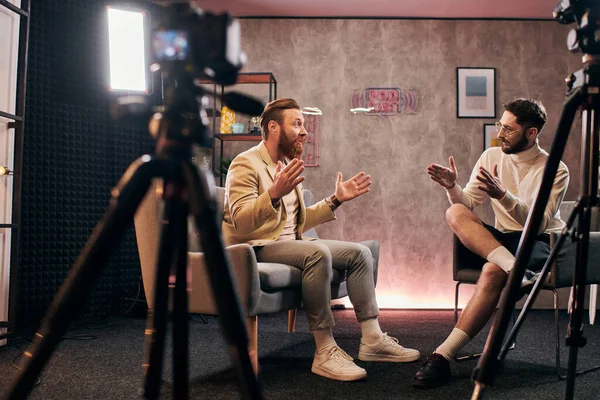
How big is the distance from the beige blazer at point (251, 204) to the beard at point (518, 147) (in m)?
1.11

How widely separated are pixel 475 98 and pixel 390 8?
1.09 meters

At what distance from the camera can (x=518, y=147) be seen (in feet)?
8.39

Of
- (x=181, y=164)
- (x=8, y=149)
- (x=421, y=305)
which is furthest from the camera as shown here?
(x=421, y=305)

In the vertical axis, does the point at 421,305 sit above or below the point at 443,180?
below

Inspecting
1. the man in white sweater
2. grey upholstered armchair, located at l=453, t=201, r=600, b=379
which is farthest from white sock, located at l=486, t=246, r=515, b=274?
grey upholstered armchair, located at l=453, t=201, r=600, b=379

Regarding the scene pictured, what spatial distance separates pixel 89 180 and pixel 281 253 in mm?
2115

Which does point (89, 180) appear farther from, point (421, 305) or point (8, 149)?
point (421, 305)

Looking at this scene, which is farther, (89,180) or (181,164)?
(89,180)

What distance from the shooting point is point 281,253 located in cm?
231

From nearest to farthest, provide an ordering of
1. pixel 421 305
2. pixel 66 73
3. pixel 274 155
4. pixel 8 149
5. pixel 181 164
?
pixel 181 164 < pixel 274 155 < pixel 8 149 < pixel 66 73 < pixel 421 305

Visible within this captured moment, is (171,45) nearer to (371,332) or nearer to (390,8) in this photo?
(371,332)

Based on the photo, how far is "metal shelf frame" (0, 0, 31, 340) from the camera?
8.85 feet

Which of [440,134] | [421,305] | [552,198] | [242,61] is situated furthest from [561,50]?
[242,61]

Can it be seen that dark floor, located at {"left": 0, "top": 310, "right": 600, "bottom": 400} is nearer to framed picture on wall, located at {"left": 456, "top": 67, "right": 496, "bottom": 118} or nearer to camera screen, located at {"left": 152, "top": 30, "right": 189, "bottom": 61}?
camera screen, located at {"left": 152, "top": 30, "right": 189, "bottom": 61}
